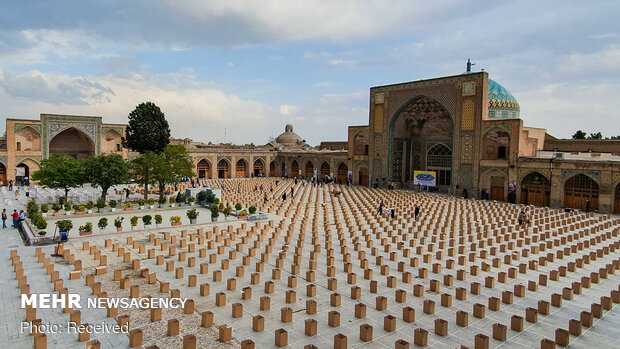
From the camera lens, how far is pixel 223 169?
5016 centimetres

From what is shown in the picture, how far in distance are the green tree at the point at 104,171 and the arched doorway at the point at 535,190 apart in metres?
27.7

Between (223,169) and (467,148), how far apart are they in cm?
2963

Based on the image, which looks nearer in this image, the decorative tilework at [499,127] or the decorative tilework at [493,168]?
the decorative tilework at [499,127]

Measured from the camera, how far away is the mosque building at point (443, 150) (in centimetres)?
2705

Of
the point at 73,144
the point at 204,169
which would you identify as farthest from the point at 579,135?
the point at 73,144

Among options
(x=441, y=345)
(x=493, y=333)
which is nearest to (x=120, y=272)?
(x=441, y=345)

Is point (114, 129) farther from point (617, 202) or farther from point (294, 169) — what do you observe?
point (617, 202)

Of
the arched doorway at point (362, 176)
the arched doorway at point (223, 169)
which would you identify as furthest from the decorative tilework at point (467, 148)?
the arched doorway at point (223, 169)

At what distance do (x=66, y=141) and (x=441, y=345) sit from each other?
149ft

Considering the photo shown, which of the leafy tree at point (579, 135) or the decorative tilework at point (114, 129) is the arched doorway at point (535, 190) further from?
the decorative tilework at point (114, 129)

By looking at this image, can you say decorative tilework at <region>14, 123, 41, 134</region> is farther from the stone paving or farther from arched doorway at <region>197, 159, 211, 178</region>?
the stone paving

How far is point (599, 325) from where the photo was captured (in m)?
8.55

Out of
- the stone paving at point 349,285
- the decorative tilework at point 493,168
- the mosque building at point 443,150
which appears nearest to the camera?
the stone paving at point 349,285

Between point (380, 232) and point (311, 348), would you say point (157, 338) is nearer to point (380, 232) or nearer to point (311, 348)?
point (311, 348)
